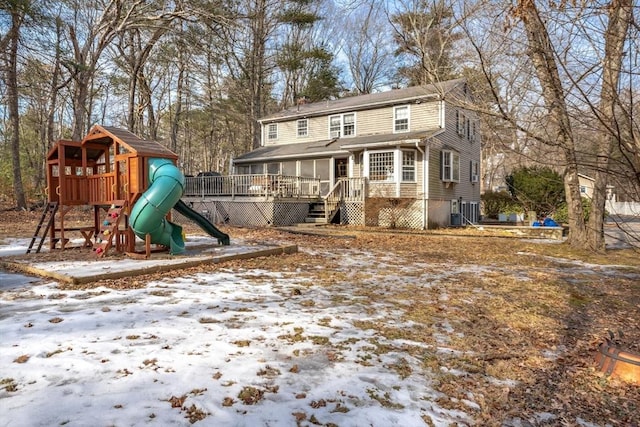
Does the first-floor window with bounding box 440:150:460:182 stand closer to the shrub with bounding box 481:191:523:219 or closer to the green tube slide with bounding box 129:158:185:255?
the shrub with bounding box 481:191:523:219

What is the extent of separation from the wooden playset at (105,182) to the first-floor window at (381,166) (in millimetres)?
10666

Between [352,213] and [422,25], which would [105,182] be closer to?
[422,25]

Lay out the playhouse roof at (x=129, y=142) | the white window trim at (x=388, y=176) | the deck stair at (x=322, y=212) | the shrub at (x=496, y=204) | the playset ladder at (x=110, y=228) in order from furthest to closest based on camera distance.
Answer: the shrub at (x=496, y=204) < the deck stair at (x=322, y=212) < the white window trim at (x=388, y=176) < the playhouse roof at (x=129, y=142) < the playset ladder at (x=110, y=228)

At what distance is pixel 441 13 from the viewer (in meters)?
4.11

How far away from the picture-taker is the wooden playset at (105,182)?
783 cm

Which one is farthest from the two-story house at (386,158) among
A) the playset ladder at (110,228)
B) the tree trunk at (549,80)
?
the tree trunk at (549,80)

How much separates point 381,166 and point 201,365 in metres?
15.3

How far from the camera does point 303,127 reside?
2277 centimetres

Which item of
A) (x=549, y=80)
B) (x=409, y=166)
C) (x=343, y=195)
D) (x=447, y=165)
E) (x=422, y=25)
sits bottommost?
(x=343, y=195)

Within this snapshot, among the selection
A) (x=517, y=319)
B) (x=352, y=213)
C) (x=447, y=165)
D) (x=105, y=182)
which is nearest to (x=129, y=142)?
(x=105, y=182)

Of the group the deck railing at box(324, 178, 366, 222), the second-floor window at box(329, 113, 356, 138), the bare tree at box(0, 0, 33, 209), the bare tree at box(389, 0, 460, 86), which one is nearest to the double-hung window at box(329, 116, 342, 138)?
the second-floor window at box(329, 113, 356, 138)

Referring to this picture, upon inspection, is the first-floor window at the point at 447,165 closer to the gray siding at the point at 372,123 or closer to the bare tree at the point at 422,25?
the gray siding at the point at 372,123

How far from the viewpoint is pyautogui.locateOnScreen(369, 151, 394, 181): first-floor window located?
56.9 feet

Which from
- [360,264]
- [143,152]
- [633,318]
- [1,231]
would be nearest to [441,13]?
[633,318]
